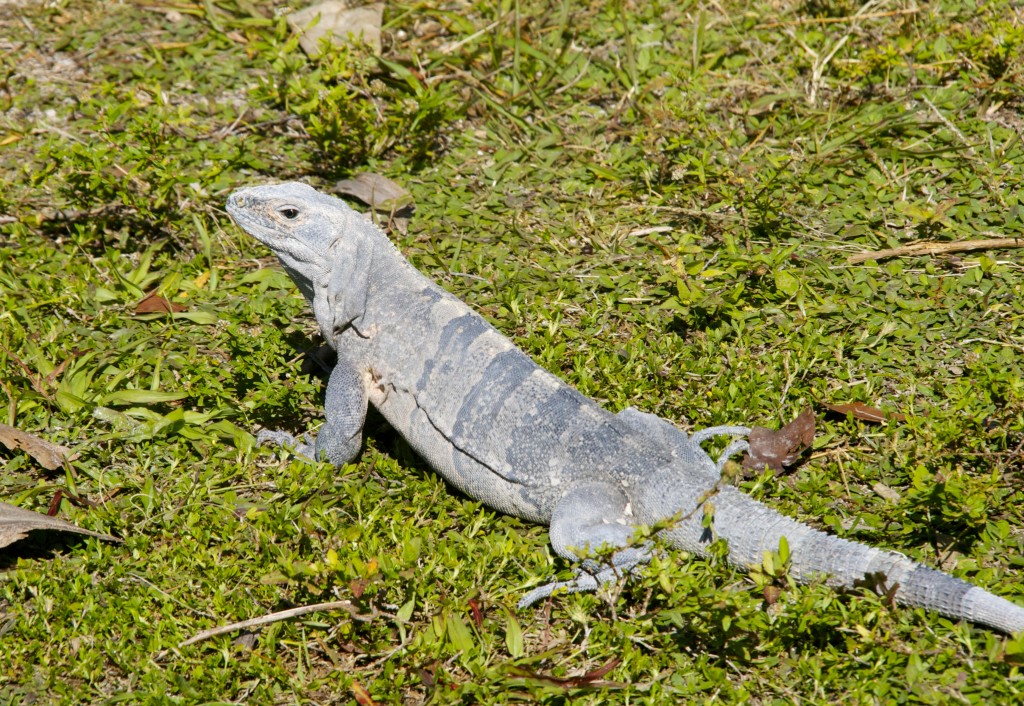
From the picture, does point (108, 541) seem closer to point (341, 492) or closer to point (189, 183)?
point (341, 492)

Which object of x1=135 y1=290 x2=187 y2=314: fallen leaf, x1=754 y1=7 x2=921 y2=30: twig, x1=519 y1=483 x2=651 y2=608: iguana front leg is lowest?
x1=135 y1=290 x2=187 y2=314: fallen leaf

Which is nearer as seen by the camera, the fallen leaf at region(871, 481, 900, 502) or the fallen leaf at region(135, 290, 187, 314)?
the fallen leaf at region(871, 481, 900, 502)

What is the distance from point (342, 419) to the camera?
14.9 ft

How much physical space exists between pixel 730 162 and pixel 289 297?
9.21ft

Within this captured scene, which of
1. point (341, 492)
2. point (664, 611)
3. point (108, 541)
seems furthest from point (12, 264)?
point (664, 611)

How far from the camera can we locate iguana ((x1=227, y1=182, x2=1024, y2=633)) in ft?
12.2

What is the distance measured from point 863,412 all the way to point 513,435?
163 cm

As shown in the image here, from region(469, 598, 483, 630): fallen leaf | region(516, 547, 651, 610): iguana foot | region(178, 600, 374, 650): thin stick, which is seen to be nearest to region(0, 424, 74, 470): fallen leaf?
region(178, 600, 374, 650): thin stick

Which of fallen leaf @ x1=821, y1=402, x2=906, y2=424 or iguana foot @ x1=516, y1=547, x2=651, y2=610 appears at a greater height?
fallen leaf @ x1=821, y1=402, x2=906, y2=424

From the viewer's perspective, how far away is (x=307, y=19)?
7.39m

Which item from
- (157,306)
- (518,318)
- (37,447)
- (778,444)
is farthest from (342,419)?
(778,444)

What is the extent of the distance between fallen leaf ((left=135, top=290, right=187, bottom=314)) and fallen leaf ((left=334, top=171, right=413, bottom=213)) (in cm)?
130

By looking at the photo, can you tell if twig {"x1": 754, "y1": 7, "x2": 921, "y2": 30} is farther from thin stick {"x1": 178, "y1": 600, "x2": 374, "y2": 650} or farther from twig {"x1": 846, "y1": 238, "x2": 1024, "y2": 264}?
thin stick {"x1": 178, "y1": 600, "x2": 374, "y2": 650}

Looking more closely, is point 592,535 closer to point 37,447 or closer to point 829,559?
point 829,559
